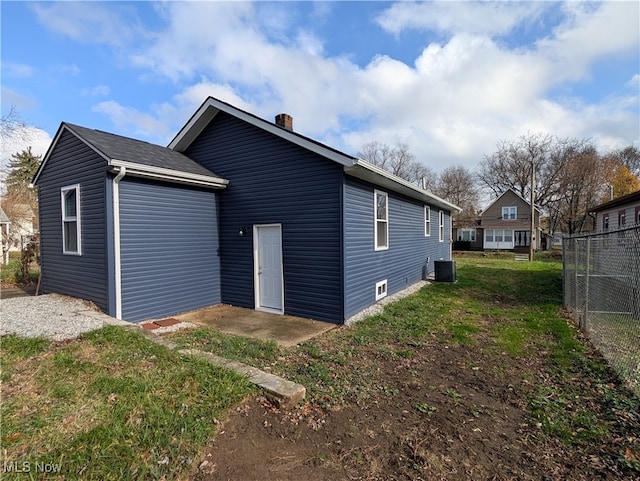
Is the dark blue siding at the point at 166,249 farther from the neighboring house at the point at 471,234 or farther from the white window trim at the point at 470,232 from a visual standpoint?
the white window trim at the point at 470,232

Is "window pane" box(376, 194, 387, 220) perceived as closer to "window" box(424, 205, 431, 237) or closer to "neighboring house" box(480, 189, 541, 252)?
"window" box(424, 205, 431, 237)

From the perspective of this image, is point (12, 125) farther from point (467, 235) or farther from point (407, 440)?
point (467, 235)

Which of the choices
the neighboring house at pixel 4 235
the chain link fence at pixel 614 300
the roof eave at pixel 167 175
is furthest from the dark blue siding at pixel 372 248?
the neighboring house at pixel 4 235

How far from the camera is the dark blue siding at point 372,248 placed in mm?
6602

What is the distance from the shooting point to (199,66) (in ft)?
32.4

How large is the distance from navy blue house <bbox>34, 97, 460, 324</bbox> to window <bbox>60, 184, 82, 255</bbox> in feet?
0.13

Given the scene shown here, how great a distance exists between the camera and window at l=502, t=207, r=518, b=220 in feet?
115

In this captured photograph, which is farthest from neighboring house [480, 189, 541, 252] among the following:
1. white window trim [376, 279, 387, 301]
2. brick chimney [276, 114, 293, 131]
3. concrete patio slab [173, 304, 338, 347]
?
concrete patio slab [173, 304, 338, 347]

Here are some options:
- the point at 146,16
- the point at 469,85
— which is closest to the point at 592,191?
the point at 469,85

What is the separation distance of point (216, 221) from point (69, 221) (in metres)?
3.27

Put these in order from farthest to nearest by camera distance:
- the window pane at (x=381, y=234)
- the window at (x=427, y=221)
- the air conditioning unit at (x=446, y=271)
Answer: the window at (x=427, y=221)
the air conditioning unit at (x=446, y=271)
the window pane at (x=381, y=234)

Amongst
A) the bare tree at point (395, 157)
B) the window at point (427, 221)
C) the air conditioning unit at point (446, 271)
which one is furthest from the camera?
the bare tree at point (395, 157)

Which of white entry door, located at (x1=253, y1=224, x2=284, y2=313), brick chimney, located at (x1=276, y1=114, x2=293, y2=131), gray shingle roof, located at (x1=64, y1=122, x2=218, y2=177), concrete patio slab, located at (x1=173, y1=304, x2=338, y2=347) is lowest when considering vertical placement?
concrete patio slab, located at (x1=173, y1=304, x2=338, y2=347)

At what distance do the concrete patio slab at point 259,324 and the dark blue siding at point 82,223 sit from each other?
1.97 meters
